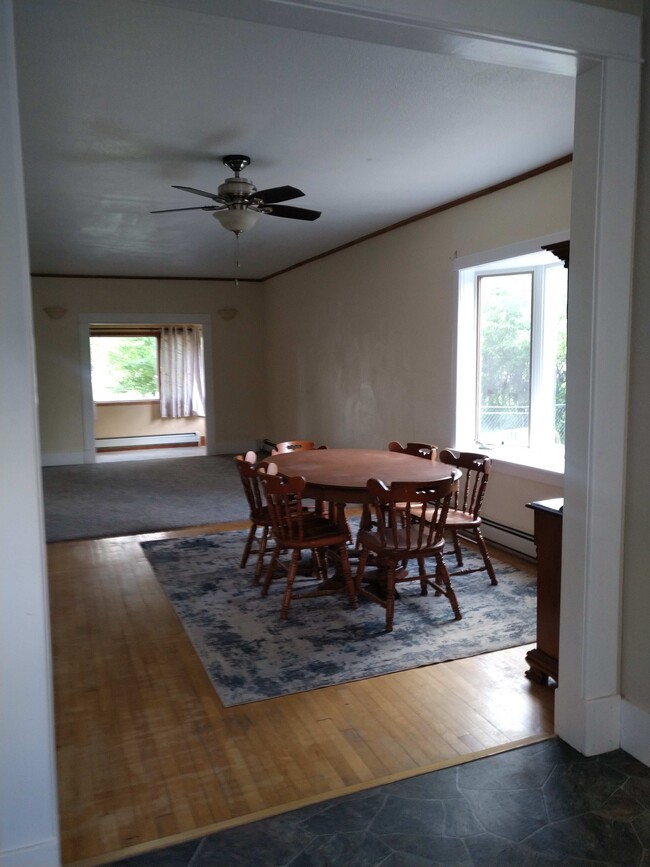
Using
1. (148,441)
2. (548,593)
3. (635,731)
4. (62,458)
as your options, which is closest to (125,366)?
(148,441)

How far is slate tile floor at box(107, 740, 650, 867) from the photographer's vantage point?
6.15 feet

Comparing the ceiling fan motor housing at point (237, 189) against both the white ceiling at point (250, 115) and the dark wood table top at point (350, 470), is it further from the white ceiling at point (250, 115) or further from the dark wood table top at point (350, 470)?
the dark wood table top at point (350, 470)

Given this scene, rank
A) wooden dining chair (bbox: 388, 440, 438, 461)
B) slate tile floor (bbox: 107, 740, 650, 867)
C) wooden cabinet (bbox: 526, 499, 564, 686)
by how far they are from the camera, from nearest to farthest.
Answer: slate tile floor (bbox: 107, 740, 650, 867) → wooden cabinet (bbox: 526, 499, 564, 686) → wooden dining chair (bbox: 388, 440, 438, 461)

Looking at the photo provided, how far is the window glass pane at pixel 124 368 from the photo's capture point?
11398mm

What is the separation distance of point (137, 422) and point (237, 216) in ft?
26.9

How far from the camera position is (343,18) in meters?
1.80

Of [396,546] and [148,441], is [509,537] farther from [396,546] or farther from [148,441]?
[148,441]

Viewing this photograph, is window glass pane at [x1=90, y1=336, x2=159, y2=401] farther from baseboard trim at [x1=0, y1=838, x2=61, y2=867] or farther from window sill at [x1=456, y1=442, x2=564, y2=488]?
baseboard trim at [x1=0, y1=838, x2=61, y2=867]

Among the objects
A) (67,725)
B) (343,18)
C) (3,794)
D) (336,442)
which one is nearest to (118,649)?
(67,725)

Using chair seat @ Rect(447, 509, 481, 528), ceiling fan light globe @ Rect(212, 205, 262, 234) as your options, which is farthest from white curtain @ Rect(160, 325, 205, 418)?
chair seat @ Rect(447, 509, 481, 528)

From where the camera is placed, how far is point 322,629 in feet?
11.6

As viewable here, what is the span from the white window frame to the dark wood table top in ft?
2.27

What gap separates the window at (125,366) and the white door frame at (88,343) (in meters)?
2.11

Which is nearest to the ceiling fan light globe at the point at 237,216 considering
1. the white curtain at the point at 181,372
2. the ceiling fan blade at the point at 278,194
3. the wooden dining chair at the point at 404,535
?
the ceiling fan blade at the point at 278,194
